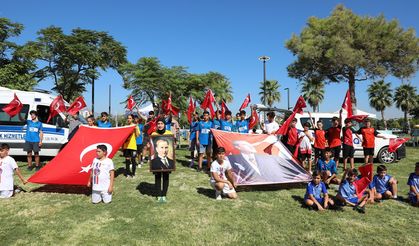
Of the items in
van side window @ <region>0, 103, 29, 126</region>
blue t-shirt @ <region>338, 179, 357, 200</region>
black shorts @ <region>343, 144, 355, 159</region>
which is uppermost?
van side window @ <region>0, 103, 29, 126</region>

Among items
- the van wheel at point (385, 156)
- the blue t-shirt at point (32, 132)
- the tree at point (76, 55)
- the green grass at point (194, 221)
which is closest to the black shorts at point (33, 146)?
the blue t-shirt at point (32, 132)

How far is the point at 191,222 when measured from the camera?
216 inches

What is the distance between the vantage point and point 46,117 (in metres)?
11.4

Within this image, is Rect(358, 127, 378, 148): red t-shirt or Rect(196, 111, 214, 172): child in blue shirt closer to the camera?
Rect(196, 111, 214, 172): child in blue shirt

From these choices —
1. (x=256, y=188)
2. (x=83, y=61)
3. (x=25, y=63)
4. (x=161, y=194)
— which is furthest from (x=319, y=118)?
(x=25, y=63)

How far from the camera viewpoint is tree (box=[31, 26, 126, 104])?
24.4 m

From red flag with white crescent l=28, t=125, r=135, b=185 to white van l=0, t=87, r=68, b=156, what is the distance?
3939 mm

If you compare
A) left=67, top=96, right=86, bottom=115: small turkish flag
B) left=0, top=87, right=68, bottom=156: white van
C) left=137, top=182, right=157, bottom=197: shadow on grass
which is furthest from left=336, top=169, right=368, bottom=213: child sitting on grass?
left=0, top=87, right=68, bottom=156: white van

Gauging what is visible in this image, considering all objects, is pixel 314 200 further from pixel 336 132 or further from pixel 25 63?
pixel 25 63

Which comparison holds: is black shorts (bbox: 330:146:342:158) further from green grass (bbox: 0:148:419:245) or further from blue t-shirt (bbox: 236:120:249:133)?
blue t-shirt (bbox: 236:120:249:133)

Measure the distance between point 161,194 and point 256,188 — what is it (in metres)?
2.33

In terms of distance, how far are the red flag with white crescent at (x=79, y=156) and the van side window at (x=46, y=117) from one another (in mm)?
4121

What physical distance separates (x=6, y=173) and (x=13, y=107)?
4544 millimetres

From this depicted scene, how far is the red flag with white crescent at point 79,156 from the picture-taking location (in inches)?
280
